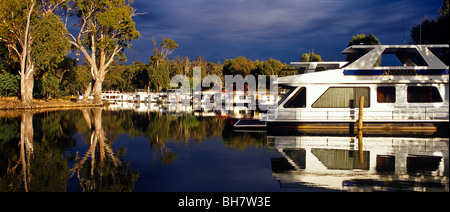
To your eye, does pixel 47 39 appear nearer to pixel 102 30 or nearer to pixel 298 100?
pixel 102 30

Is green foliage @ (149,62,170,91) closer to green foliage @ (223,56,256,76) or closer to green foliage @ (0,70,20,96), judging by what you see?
green foliage @ (223,56,256,76)

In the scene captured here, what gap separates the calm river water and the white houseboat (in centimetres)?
172

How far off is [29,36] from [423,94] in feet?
127

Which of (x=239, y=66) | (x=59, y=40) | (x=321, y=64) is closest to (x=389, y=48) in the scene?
(x=321, y=64)

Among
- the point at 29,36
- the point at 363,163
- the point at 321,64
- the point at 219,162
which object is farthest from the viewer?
the point at 29,36

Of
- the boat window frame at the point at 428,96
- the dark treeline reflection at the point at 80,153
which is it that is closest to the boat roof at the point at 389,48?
the boat window frame at the point at 428,96

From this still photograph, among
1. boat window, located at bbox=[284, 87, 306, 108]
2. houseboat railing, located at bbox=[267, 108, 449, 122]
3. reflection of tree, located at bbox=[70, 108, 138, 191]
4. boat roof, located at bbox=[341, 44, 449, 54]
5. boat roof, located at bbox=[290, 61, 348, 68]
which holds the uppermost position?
boat roof, located at bbox=[341, 44, 449, 54]

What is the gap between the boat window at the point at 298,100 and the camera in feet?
68.6

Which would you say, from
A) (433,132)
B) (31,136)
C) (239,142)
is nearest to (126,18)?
(31,136)

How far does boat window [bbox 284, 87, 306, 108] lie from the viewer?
20.9 metres

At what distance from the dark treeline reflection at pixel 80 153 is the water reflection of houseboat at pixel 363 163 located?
9.89ft

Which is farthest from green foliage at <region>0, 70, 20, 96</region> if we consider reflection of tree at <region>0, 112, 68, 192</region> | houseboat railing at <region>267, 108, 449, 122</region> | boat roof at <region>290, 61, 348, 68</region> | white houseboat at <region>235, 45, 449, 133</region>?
houseboat railing at <region>267, 108, 449, 122</region>

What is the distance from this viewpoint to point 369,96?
20.8 metres
